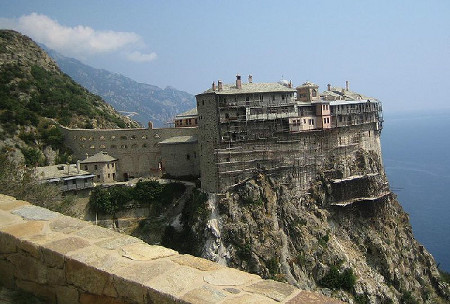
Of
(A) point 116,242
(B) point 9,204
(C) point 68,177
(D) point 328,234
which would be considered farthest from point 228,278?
(D) point 328,234

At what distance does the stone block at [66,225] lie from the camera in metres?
5.81

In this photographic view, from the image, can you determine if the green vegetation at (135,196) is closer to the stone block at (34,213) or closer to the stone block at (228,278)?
the stone block at (34,213)

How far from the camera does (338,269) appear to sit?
36281 millimetres

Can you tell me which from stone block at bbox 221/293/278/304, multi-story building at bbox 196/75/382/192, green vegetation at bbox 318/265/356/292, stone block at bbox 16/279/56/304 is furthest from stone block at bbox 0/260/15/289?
green vegetation at bbox 318/265/356/292

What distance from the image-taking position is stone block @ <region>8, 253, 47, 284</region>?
16.9ft

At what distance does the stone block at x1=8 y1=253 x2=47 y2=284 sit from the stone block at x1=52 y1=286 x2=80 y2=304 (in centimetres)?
24

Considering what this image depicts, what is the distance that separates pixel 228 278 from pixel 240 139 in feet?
109

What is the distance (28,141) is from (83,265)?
45.1 metres

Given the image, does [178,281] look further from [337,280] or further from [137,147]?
[137,147]

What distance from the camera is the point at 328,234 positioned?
3856 cm

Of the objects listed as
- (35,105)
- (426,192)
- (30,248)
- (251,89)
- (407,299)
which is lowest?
(426,192)

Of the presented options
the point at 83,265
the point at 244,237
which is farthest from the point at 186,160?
the point at 83,265

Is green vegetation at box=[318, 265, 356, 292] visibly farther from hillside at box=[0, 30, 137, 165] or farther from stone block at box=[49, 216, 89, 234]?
stone block at box=[49, 216, 89, 234]

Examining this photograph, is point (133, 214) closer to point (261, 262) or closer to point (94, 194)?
point (94, 194)
